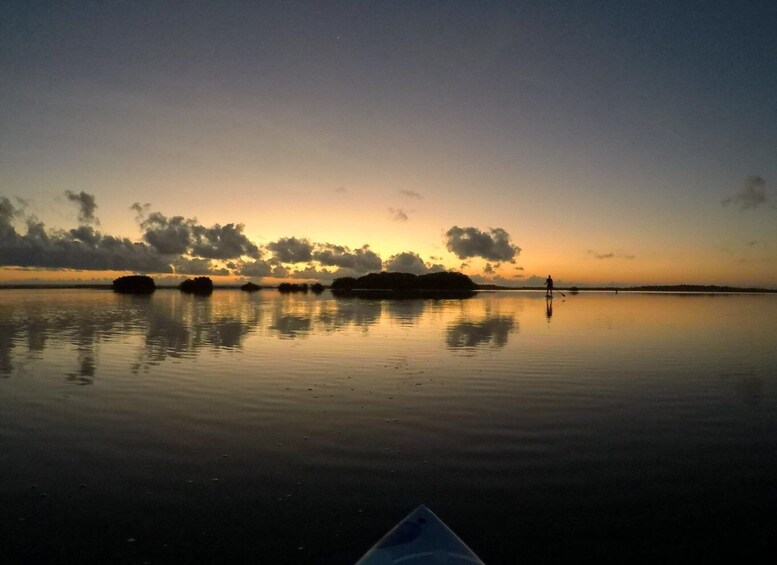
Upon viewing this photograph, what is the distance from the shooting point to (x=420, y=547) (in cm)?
684

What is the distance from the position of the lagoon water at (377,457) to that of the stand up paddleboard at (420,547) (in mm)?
788

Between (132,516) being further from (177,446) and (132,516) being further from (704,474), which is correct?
(704,474)

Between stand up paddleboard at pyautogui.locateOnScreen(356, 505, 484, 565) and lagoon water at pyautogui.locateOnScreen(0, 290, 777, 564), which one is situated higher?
stand up paddleboard at pyautogui.locateOnScreen(356, 505, 484, 565)

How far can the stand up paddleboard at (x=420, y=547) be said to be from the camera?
261 inches

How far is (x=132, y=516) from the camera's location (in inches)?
333

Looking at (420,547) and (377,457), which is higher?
(420,547)

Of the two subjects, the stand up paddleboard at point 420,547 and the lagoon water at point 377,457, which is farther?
the lagoon water at point 377,457

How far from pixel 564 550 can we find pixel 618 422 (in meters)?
7.58

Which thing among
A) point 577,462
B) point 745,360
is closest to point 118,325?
point 577,462

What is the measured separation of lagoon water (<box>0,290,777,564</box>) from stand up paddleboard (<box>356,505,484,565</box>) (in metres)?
0.79

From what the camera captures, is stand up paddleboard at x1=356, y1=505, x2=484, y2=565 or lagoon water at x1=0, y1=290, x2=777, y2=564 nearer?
stand up paddleboard at x1=356, y1=505, x2=484, y2=565

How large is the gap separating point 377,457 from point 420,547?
14.7 feet

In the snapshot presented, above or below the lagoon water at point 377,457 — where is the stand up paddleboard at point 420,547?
above

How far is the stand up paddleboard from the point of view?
6.64 metres
